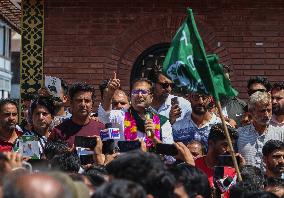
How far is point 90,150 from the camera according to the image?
7.00m

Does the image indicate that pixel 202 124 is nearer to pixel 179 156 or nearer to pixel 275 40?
pixel 179 156

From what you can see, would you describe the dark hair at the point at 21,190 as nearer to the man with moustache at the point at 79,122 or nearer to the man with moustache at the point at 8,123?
the man with moustache at the point at 79,122

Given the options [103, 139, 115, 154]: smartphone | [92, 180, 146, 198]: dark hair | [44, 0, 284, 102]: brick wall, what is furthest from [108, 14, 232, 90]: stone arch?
[92, 180, 146, 198]: dark hair

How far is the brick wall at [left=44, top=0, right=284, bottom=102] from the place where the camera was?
A: 11445 millimetres

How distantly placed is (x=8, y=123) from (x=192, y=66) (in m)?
2.32

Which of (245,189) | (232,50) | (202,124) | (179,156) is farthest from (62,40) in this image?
(245,189)

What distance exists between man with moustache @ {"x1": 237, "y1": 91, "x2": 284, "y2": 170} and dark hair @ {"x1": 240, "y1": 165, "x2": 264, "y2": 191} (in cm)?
87

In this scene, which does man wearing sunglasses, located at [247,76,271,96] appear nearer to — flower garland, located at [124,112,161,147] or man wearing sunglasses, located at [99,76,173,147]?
man wearing sunglasses, located at [99,76,173,147]

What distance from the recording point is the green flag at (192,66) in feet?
20.9

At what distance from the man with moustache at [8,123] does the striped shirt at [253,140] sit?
2.28 meters

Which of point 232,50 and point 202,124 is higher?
point 232,50

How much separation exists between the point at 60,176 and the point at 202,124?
464 cm

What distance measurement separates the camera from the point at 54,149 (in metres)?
6.88

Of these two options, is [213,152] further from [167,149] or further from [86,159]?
[86,159]
